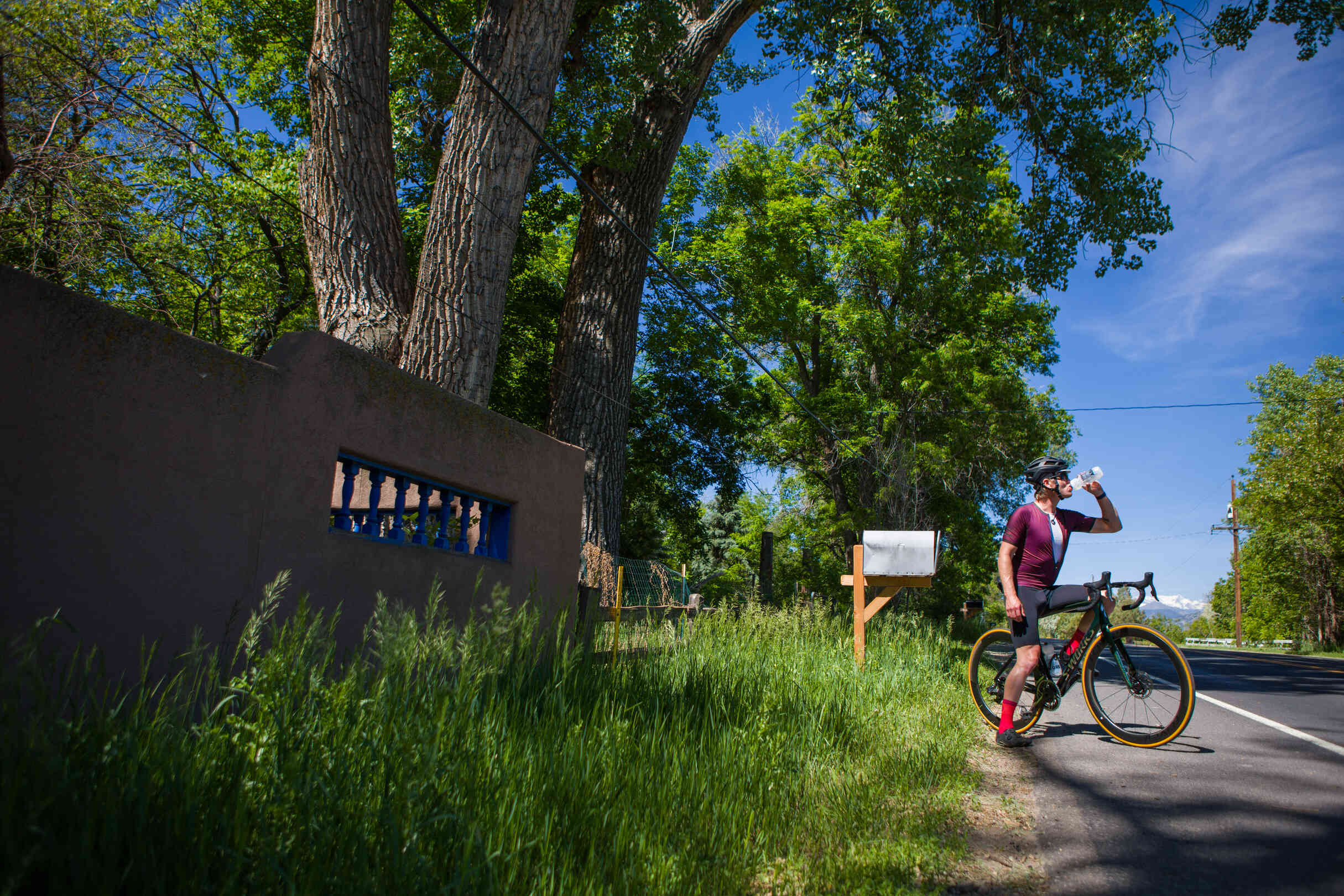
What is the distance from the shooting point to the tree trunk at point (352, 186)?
7125 mm

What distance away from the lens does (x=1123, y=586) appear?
5559mm

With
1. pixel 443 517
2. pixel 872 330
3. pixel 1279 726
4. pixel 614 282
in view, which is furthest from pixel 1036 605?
pixel 872 330

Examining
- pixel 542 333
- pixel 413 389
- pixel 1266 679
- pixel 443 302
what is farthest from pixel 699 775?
pixel 542 333

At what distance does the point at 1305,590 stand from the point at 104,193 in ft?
161

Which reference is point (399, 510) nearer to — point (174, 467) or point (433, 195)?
point (174, 467)

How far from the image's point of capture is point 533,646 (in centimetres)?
443

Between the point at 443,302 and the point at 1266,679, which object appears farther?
the point at 1266,679

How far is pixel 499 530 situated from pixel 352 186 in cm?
369

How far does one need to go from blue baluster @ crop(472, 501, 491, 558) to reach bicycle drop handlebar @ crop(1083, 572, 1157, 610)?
4.36m

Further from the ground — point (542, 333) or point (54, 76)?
point (542, 333)

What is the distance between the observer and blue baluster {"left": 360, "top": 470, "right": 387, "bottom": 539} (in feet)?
15.3

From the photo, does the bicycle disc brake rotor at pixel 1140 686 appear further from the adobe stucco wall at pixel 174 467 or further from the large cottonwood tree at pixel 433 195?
the large cottonwood tree at pixel 433 195

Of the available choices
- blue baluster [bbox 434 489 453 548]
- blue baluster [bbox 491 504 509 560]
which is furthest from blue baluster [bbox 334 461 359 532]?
blue baluster [bbox 491 504 509 560]

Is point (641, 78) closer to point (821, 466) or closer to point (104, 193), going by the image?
point (104, 193)
